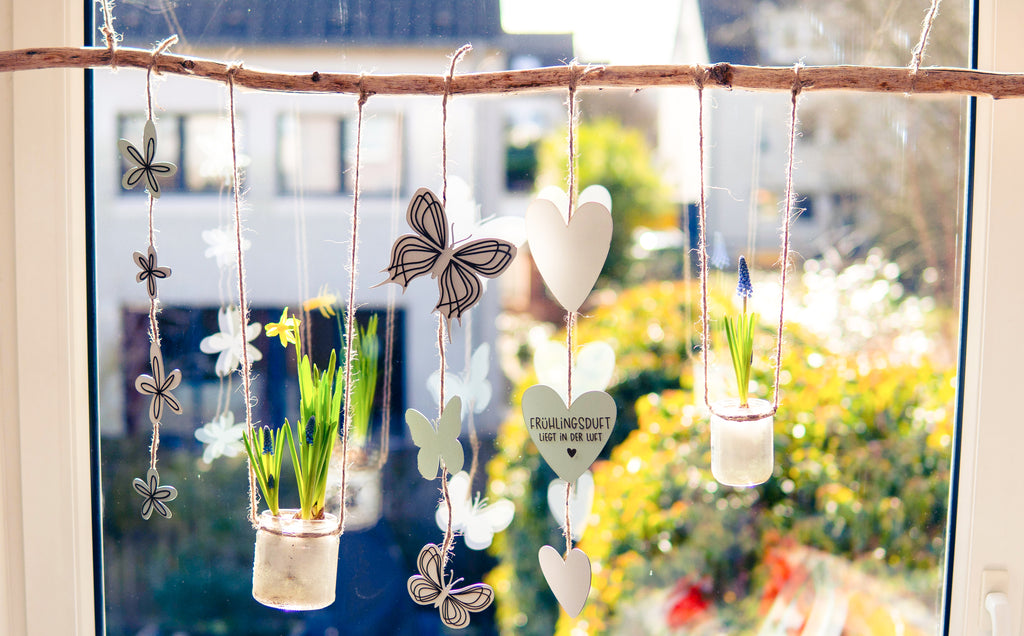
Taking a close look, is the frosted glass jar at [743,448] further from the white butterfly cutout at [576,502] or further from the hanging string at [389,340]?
the hanging string at [389,340]

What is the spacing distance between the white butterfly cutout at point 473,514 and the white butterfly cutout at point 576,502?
60 millimetres

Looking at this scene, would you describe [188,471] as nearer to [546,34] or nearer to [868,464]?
[546,34]

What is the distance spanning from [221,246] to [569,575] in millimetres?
619

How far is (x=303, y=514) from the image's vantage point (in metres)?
0.84

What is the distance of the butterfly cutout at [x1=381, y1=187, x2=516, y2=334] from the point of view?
72 cm

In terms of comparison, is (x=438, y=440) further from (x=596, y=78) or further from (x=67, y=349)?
(x=67, y=349)

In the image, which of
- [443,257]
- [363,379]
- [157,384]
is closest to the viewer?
[443,257]

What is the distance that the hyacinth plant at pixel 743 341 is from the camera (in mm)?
869

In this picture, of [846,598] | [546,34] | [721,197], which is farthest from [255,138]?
[846,598]

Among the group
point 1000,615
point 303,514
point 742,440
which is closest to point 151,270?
point 303,514

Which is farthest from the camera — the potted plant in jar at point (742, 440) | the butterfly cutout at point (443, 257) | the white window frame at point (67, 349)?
the white window frame at point (67, 349)

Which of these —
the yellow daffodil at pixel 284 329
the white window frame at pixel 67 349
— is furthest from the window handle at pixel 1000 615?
the yellow daffodil at pixel 284 329

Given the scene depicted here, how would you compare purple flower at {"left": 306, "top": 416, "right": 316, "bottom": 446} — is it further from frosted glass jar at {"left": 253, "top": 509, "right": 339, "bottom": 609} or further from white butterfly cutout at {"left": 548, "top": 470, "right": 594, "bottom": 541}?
white butterfly cutout at {"left": 548, "top": 470, "right": 594, "bottom": 541}

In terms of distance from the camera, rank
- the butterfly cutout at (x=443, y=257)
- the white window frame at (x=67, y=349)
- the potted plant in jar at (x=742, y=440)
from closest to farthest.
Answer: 1. the butterfly cutout at (x=443, y=257)
2. the potted plant in jar at (x=742, y=440)
3. the white window frame at (x=67, y=349)
